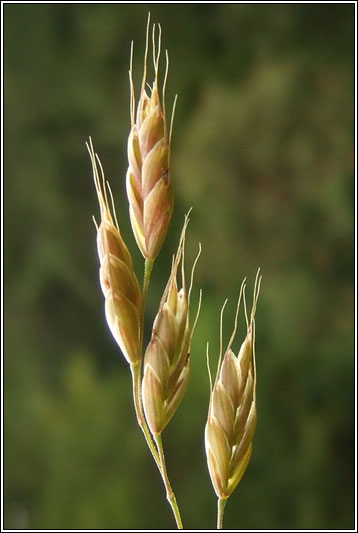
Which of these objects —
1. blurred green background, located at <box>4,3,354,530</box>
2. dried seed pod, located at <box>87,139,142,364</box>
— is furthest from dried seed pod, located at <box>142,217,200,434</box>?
blurred green background, located at <box>4,3,354,530</box>

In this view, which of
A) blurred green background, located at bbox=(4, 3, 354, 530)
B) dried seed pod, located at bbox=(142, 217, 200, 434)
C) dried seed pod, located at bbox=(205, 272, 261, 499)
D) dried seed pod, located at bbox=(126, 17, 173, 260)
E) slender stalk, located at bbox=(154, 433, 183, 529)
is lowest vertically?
slender stalk, located at bbox=(154, 433, 183, 529)

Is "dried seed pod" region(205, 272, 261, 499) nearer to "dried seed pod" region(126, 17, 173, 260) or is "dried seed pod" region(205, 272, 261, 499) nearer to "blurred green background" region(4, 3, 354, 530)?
"dried seed pod" region(126, 17, 173, 260)

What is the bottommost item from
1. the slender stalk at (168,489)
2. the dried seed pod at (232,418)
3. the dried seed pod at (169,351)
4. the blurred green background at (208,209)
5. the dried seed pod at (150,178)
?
the slender stalk at (168,489)

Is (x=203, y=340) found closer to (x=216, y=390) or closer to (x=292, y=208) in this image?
(x=292, y=208)

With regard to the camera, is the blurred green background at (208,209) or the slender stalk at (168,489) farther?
the blurred green background at (208,209)

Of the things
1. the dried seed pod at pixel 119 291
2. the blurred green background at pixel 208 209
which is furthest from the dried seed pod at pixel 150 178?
the blurred green background at pixel 208 209

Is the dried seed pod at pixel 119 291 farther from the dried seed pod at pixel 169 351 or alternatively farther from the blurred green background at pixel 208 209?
the blurred green background at pixel 208 209

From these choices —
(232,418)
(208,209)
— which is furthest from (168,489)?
(208,209)
